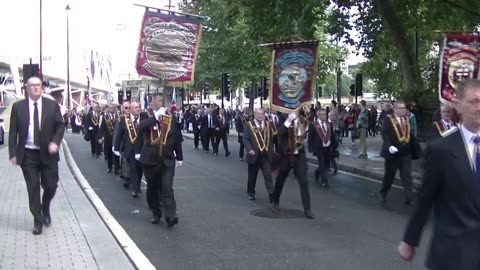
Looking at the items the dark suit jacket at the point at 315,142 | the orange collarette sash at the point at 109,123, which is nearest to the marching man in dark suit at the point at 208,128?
the orange collarette sash at the point at 109,123

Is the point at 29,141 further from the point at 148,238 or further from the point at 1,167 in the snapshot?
the point at 1,167

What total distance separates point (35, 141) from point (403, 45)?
1581 centimetres

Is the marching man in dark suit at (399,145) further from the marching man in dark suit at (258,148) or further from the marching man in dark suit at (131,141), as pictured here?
the marching man in dark suit at (131,141)

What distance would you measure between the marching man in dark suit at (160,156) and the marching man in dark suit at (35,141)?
1368mm

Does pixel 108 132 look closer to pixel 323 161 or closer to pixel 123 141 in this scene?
pixel 123 141

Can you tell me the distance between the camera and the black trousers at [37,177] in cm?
740

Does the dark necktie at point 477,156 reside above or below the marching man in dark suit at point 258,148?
above

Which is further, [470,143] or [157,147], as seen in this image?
[157,147]

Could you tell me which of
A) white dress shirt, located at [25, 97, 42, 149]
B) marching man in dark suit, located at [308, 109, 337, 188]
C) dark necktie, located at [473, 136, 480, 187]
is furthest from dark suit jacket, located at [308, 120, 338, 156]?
dark necktie, located at [473, 136, 480, 187]

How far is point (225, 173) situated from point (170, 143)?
7013mm

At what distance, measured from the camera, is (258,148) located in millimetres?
10938

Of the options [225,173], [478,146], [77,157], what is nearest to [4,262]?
[478,146]

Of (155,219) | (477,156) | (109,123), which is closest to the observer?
(477,156)

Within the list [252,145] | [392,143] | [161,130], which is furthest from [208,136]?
[161,130]
